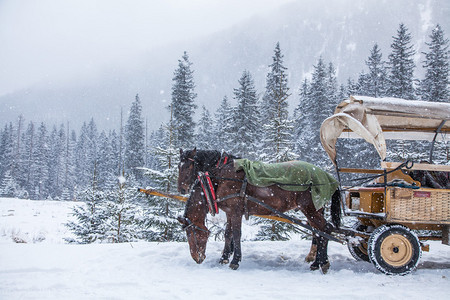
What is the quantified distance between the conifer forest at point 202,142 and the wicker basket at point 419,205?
448 cm

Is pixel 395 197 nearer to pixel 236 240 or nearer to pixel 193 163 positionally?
pixel 236 240

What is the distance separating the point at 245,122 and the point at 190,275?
23.7 meters

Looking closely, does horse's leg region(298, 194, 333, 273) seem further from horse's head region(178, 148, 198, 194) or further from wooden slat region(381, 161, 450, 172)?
horse's head region(178, 148, 198, 194)

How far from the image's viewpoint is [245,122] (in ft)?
92.5

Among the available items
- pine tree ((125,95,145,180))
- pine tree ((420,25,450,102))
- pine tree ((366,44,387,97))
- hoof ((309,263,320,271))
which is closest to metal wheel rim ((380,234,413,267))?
hoof ((309,263,320,271))

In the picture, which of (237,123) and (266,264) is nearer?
(266,264)

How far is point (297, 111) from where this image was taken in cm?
3856

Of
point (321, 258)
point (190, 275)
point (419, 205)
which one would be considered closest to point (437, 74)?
point (419, 205)

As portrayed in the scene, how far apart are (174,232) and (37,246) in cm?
471

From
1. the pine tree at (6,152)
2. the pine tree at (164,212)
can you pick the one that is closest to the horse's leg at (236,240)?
the pine tree at (164,212)

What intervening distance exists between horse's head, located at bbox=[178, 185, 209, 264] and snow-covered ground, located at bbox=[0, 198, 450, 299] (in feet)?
0.92

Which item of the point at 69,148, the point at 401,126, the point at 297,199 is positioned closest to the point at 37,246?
the point at 297,199

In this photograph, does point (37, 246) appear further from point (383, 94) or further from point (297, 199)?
→ point (383, 94)

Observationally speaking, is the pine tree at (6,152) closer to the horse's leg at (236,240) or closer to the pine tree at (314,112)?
the pine tree at (314,112)
